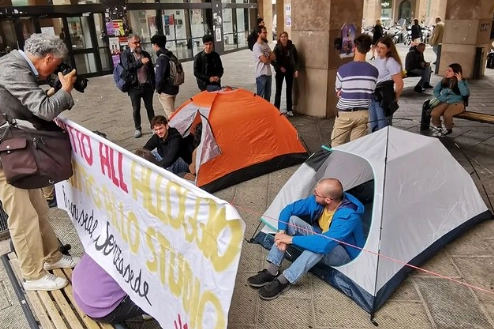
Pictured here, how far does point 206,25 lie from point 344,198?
1616 cm

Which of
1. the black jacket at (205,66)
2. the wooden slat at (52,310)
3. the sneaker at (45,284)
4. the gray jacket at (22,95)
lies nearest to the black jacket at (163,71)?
the black jacket at (205,66)

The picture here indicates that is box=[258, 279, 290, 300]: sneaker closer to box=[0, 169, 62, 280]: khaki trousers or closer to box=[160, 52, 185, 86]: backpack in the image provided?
Answer: box=[0, 169, 62, 280]: khaki trousers

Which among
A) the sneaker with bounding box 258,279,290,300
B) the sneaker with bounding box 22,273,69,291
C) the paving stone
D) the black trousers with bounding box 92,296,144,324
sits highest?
the black trousers with bounding box 92,296,144,324

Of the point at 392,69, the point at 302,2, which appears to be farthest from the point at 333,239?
the point at 302,2

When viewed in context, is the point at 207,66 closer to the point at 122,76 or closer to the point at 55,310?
the point at 122,76

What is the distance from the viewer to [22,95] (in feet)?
8.19

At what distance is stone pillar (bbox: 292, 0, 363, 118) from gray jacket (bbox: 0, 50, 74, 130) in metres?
5.75

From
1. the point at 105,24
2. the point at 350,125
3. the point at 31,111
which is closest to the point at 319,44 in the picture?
A: the point at 350,125

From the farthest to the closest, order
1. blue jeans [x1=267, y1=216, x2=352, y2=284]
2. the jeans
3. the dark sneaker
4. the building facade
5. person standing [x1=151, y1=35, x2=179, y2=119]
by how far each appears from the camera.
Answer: the building facade < the jeans < person standing [x1=151, y1=35, x2=179, y2=119] < the dark sneaker < blue jeans [x1=267, y1=216, x2=352, y2=284]

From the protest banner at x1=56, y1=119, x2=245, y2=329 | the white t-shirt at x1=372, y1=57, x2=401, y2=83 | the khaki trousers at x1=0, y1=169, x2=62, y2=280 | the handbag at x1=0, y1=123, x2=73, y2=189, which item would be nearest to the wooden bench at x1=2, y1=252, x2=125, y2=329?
the khaki trousers at x1=0, y1=169, x2=62, y2=280

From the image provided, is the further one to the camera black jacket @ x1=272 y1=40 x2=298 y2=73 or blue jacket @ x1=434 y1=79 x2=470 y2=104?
black jacket @ x1=272 y1=40 x2=298 y2=73

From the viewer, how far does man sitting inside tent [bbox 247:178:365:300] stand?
295 cm

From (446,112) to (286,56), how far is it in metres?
2.96

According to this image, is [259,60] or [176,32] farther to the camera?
[176,32]
